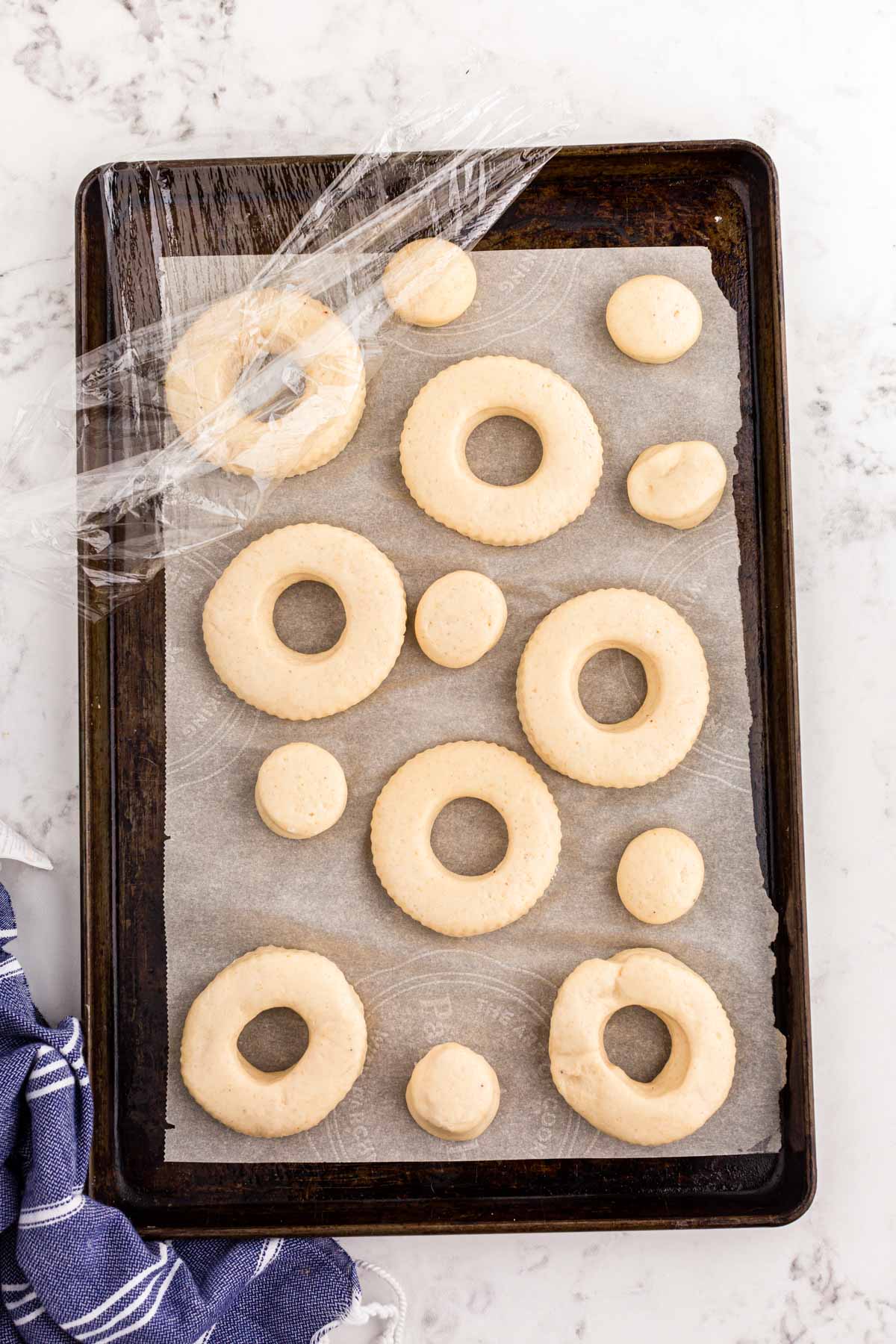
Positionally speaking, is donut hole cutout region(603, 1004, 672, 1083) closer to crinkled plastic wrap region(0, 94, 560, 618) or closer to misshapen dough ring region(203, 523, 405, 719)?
misshapen dough ring region(203, 523, 405, 719)

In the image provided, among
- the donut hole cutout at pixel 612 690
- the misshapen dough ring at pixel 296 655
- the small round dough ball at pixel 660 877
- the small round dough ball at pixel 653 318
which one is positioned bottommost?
the small round dough ball at pixel 660 877

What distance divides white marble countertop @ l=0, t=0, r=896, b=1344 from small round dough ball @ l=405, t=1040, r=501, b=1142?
221mm

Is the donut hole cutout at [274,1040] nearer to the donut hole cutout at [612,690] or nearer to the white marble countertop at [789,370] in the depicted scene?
the white marble countertop at [789,370]

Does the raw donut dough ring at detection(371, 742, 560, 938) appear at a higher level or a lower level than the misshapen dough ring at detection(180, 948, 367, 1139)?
higher

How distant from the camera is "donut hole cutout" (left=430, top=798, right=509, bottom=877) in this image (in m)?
1.38

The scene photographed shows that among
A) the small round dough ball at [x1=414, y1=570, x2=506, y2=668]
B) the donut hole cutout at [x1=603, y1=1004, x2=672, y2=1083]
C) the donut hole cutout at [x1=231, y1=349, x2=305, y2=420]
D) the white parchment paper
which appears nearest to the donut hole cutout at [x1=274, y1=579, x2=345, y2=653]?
the white parchment paper

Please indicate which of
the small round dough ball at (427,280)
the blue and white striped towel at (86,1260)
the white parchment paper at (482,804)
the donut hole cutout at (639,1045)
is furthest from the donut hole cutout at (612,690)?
the blue and white striped towel at (86,1260)

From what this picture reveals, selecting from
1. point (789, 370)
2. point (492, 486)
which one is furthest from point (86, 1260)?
point (789, 370)

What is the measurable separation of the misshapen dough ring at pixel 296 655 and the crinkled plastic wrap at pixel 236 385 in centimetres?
8

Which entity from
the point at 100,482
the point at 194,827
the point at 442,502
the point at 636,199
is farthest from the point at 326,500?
the point at 636,199

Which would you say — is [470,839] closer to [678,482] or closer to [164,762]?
[164,762]

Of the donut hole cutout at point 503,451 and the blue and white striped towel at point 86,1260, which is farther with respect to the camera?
the donut hole cutout at point 503,451

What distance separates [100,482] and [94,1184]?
2.95 feet

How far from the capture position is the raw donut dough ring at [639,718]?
1.35m
